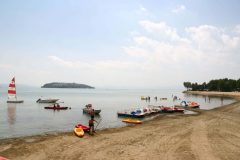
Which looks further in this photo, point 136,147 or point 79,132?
point 79,132

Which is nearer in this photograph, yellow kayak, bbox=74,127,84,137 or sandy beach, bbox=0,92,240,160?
sandy beach, bbox=0,92,240,160

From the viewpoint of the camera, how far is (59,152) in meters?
20.5

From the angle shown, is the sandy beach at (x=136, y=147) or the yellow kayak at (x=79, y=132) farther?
the yellow kayak at (x=79, y=132)

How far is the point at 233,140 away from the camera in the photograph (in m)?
24.5

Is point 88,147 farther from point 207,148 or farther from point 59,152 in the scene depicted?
point 207,148

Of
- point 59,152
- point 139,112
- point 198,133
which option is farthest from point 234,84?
point 59,152

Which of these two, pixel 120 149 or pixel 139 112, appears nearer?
pixel 120 149

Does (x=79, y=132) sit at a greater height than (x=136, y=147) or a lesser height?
greater

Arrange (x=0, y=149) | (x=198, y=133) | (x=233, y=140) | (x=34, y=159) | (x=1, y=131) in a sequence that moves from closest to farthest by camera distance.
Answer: (x=34, y=159) → (x=0, y=149) → (x=233, y=140) → (x=198, y=133) → (x=1, y=131)

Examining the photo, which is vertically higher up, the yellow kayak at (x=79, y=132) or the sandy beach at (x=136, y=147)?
the yellow kayak at (x=79, y=132)

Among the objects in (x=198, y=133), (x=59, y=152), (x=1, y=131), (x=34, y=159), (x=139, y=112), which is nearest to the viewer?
(x=34, y=159)

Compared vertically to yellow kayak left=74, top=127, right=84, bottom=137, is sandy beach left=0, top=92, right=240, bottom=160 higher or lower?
lower

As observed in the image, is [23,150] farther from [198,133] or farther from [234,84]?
[234,84]

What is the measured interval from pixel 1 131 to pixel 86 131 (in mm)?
14376
